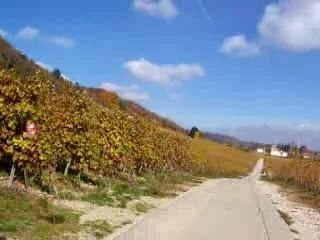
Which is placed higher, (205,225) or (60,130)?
(60,130)

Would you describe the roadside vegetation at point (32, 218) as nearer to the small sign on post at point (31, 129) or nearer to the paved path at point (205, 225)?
the paved path at point (205, 225)

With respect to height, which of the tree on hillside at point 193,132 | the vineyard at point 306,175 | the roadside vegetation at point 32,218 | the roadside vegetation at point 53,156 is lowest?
the roadside vegetation at point 32,218

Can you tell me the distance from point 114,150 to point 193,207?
18.5 feet

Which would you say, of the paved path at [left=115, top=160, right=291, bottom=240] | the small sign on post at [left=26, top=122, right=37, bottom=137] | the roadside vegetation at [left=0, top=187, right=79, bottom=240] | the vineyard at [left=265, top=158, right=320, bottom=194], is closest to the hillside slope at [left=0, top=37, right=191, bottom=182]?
the small sign on post at [left=26, top=122, right=37, bottom=137]

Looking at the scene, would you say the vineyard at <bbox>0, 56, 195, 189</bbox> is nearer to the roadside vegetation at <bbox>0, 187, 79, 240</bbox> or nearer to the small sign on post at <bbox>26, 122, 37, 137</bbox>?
the small sign on post at <bbox>26, 122, 37, 137</bbox>

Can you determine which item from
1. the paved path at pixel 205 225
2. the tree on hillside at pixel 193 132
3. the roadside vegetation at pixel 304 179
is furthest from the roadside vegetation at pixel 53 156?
the tree on hillside at pixel 193 132

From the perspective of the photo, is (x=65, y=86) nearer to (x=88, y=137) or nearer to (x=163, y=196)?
(x=88, y=137)

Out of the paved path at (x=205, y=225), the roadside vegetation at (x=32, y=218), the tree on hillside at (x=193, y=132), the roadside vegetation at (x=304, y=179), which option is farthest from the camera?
the tree on hillside at (x=193, y=132)

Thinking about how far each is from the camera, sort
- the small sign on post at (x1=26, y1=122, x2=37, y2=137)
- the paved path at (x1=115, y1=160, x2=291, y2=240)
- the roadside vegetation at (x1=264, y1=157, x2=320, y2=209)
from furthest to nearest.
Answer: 1. the roadside vegetation at (x1=264, y1=157, x2=320, y2=209)
2. the small sign on post at (x1=26, y1=122, x2=37, y2=137)
3. the paved path at (x1=115, y1=160, x2=291, y2=240)

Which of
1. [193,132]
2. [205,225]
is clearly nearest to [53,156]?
[205,225]

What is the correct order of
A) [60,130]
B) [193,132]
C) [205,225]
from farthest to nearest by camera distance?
[193,132] → [60,130] → [205,225]

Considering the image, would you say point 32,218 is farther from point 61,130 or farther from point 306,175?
point 306,175

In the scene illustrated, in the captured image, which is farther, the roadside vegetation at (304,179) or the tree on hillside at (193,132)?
the tree on hillside at (193,132)

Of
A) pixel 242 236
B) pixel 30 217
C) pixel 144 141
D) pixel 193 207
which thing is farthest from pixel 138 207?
pixel 144 141
